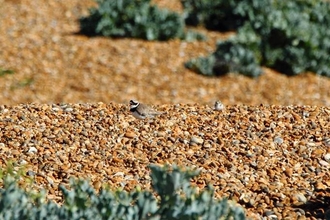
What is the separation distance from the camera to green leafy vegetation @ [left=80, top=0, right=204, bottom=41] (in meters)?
10.2

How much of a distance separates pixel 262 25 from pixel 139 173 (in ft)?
17.7

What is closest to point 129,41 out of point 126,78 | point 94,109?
point 126,78

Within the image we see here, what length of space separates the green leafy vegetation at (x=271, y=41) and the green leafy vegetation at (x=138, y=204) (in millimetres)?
5784

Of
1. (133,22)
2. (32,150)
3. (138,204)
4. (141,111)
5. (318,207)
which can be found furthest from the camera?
(133,22)

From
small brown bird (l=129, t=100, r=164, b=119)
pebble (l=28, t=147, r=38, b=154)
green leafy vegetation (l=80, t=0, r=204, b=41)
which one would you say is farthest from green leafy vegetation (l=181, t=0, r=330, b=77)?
pebble (l=28, t=147, r=38, b=154)

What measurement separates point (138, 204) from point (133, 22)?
22.4ft

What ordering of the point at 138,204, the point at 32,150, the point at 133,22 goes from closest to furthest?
the point at 138,204 < the point at 32,150 < the point at 133,22

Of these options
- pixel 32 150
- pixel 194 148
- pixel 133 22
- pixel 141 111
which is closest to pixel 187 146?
pixel 194 148

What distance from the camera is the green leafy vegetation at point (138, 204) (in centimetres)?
355

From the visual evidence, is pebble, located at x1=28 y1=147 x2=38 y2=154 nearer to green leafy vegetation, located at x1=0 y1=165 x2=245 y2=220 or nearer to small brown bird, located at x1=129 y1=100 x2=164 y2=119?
small brown bird, located at x1=129 y1=100 x2=164 y2=119

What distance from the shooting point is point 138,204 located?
365 centimetres

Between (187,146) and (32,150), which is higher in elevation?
(187,146)

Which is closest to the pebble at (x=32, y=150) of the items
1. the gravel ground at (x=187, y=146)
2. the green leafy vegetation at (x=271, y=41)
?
the gravel ground at (x=187, y=146)

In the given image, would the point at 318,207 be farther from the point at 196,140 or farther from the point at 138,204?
the point at 138,204
